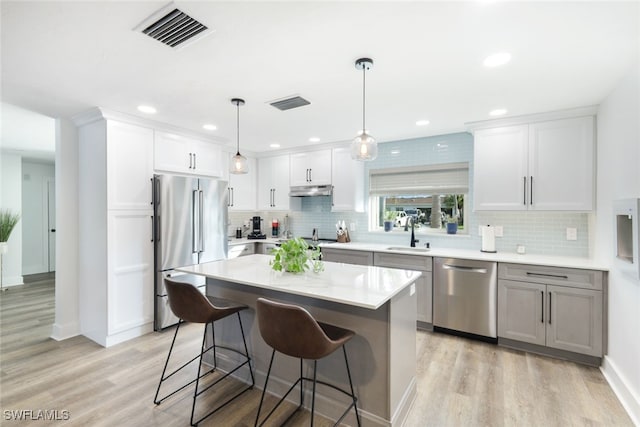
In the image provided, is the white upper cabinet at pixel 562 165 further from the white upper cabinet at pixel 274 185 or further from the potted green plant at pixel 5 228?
the potted green plant at pixel 5 228

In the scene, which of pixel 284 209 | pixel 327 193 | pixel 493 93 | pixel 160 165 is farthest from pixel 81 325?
pixel 493 93

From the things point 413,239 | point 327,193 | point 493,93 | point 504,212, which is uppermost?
point 493,93

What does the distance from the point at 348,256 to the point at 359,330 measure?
84.3 inches

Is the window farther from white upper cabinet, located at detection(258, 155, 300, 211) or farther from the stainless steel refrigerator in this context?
the stainless steel refrigerator

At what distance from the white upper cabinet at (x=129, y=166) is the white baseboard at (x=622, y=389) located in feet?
15.1

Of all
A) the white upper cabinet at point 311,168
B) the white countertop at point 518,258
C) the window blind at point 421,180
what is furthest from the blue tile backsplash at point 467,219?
the white upper cabinet at point 311,168

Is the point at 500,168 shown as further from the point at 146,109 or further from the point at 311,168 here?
the point at 146,109

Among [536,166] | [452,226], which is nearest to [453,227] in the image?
[452,226]

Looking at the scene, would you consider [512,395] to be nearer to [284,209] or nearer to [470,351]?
[470,351]

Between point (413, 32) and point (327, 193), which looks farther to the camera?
point (327, 193)

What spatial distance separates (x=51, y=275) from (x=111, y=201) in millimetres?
4813

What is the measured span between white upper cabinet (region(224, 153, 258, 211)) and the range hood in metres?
0.82

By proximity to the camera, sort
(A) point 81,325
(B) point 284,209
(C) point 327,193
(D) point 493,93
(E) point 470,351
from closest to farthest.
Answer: (D) point 493,93 < (E) point 470,351 < (A) point 81,325 < (C) point 327,193 < (B) point 284,209

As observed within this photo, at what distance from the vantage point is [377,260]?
3.87 metres
